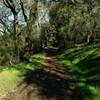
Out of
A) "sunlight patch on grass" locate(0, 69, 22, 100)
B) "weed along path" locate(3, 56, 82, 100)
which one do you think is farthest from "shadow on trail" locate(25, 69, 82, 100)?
"sunlight patch on grass" locate(0, 69, 22, 100)

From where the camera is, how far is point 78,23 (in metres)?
60.2

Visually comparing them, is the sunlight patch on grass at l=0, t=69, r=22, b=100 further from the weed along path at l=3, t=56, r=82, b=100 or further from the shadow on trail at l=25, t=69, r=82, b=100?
the shadow on trail at l=25, t=69, r=82, b=100

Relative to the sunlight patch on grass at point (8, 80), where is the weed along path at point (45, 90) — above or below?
below

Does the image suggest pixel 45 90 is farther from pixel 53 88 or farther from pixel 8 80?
pixel 8 80

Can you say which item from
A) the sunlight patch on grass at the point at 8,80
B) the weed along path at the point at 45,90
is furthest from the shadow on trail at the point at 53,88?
the sunlight patch on grass at the point at 8,80

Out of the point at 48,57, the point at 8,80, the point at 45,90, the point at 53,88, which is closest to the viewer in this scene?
the point at 45,90

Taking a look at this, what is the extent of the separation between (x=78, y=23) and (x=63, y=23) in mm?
7741

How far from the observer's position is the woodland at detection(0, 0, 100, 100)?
636 inches

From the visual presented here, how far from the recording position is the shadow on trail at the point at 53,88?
14648 millimetres

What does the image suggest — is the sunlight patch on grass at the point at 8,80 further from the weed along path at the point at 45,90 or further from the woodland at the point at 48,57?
the weed along path at the point at 45,90

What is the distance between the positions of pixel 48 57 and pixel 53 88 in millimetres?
28973

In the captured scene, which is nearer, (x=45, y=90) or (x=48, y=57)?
(x=45, y=90)

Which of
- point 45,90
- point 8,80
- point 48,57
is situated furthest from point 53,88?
point 48,57

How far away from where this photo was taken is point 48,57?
4562 centimetres
